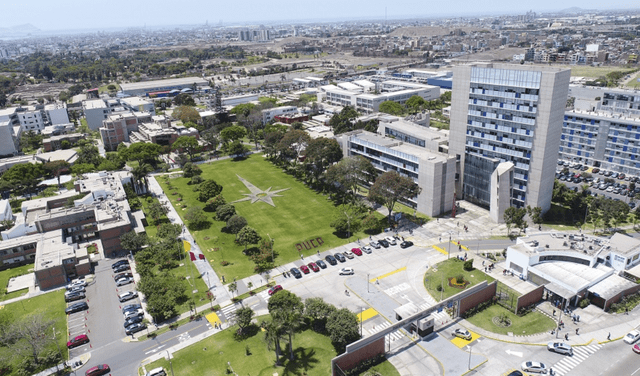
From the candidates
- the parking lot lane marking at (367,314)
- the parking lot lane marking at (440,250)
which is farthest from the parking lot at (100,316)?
the parking lot lane marking at (440,250)

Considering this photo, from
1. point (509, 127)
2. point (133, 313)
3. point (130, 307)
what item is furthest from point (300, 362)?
point (509, 127)

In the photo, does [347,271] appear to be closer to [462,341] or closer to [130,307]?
[462,341]

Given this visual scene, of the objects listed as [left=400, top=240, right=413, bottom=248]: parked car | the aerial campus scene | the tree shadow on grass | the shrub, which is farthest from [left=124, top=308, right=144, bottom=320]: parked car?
the shrub

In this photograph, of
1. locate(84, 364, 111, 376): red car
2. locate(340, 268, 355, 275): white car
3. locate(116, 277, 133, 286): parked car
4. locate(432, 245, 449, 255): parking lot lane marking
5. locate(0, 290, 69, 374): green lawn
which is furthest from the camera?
locate(432, 245, 449, 255): parking lot lane marking

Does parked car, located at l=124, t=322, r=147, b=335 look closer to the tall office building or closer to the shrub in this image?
the shrub

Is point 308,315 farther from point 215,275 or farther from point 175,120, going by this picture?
point 175,120

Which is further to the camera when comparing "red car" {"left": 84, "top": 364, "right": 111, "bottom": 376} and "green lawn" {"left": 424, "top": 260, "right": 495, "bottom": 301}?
"green lawn" {"left": 424, "top": 260, "right": 495, "bottom": 301}

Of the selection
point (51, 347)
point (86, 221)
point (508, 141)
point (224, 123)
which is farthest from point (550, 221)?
point (224, 123)

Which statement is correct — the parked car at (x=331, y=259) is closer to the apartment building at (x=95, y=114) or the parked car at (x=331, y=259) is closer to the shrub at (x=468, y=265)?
the shrub at (x=468, y=265)
